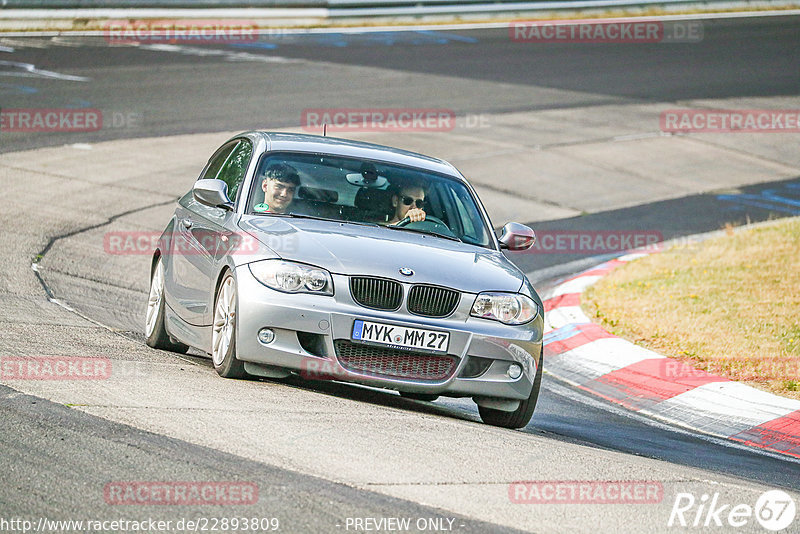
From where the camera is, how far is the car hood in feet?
23.4

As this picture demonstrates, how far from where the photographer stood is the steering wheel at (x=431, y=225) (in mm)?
8086

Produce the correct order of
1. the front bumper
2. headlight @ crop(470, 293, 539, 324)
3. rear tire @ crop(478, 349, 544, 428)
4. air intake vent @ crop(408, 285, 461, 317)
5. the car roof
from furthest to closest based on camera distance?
the car roof < rear tire @ crop(478, 349, 544, 428) < headlight @ crop(470, 293, 539, 324) < air intake vent @ crop(408, 285, 461, 317) < the front bumper

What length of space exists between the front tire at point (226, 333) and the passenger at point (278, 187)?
70 cm

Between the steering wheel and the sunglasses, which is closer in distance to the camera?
the steering wheel

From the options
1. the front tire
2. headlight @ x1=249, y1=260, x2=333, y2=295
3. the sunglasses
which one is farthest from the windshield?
headlight @ x1=249, y1=260, x2=333, y2=295

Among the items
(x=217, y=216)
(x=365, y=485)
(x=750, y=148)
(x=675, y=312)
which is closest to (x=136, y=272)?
(x=217, y=216)

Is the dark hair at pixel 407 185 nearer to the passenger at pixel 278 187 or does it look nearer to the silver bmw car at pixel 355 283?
the silver bmw car at pixel 355 283

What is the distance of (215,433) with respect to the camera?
19.1 ft

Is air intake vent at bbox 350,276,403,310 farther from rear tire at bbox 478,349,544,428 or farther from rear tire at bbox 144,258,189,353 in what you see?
rear tire at bbox 144,258,189,353

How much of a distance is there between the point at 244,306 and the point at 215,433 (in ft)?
4.39

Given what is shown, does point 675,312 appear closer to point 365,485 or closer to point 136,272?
point 136,272

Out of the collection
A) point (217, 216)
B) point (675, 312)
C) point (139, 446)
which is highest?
point (217, 216)

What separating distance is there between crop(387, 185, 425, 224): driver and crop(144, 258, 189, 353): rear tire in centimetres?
183

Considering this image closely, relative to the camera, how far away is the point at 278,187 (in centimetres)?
808
